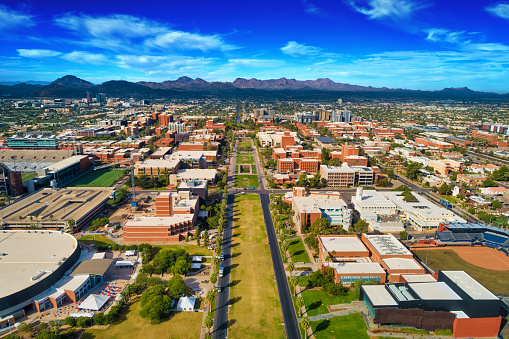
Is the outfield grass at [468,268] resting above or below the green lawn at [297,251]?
below

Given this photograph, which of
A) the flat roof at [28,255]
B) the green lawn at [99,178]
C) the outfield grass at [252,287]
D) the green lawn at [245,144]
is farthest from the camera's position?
the green lawn at [245,144]

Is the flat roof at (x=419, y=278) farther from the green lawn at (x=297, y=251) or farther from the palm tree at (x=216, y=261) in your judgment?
the palm tree at (x=216, y=261)

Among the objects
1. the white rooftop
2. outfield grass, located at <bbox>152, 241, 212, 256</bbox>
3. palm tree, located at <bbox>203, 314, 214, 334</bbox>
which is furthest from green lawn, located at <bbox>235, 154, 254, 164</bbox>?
palm tree, located at <bbox>203, 314, 214, 334</bbox>

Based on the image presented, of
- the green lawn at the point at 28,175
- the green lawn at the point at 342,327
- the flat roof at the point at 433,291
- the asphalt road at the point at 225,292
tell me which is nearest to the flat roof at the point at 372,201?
the flat roof at the point at 433,291

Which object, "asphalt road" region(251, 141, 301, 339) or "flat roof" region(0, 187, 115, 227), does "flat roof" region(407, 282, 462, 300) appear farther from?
"flat roof" region(0, 187, 115, 227)

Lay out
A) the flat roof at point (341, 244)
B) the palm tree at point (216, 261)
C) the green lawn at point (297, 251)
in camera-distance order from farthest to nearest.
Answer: the green lawn at point (297, 251)
the flat roof at point (341, 244)
the palm tree at point (216, 261)

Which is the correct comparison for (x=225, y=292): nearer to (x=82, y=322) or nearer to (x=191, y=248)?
(x=191, y=248)

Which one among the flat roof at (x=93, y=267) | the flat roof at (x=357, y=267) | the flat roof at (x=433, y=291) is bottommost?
the flat roof at (x=357, y=267)
